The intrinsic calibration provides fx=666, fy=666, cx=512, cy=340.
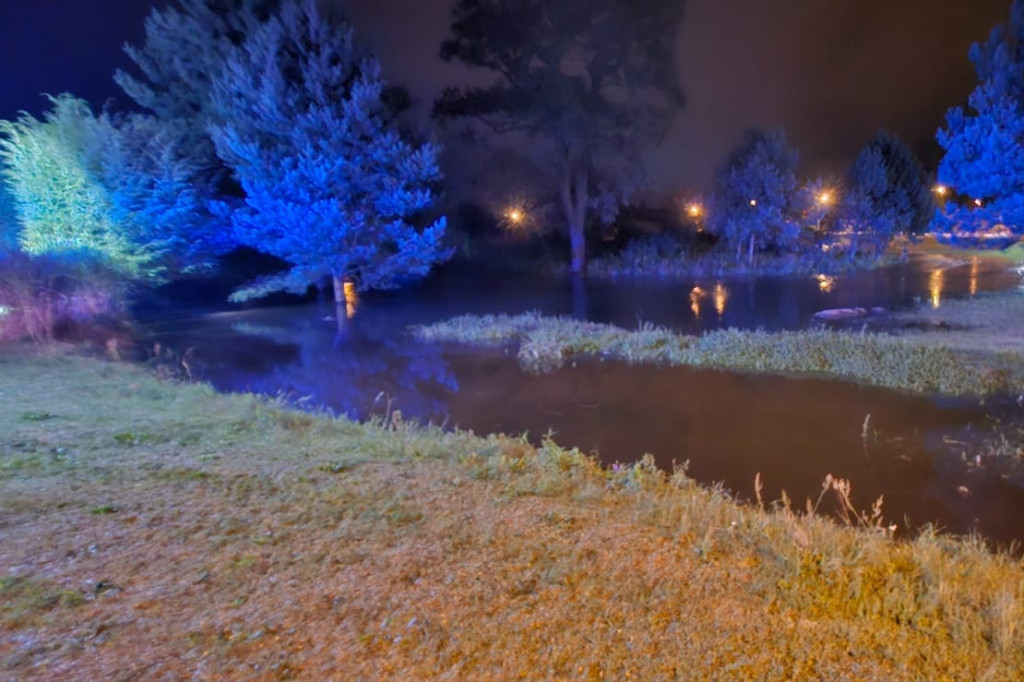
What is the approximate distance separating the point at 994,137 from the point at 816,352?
55.9 feet

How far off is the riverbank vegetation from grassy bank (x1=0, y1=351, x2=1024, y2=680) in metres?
7.00

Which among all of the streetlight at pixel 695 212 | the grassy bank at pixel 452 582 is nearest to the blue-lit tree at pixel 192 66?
the grassy bank at pixel 452 582

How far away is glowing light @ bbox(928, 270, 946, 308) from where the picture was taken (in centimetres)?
2177

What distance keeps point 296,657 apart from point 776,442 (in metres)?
7.07

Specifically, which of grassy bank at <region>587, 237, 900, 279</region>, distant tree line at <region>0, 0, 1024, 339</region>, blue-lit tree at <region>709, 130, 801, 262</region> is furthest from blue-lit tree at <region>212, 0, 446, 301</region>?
blue-lit tree at <region>709, 130, 801, 262</region>

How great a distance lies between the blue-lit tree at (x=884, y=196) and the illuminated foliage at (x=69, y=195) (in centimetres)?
3628

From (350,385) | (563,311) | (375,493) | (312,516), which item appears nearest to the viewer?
(312,516)

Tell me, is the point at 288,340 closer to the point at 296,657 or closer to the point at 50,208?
the point at 50,208

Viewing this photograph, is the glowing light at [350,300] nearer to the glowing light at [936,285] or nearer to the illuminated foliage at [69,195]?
the illuminated foliage at [69,195]

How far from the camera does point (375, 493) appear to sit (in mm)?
5129

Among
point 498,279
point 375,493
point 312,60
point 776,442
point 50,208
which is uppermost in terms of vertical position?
point 312,60

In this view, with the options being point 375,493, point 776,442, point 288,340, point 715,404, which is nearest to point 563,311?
point 288,340

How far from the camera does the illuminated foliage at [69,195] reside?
76.7 ft

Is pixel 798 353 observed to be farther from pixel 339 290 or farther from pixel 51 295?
pixel 51 295
